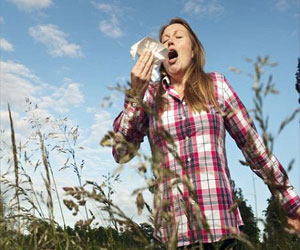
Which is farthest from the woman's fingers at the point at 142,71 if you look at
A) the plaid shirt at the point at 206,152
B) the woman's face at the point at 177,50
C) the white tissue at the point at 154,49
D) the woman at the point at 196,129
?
the woman's face at the point at 177,50

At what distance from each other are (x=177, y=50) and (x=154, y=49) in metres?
0.22

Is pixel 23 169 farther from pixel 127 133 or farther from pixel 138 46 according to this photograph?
pixel 138 46

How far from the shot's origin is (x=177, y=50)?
12.5 ft

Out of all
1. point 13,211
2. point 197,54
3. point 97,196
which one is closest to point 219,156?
point 197,54

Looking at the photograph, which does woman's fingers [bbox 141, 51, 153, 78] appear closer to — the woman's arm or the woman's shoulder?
the woman's arm

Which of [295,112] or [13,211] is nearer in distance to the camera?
[295,112]

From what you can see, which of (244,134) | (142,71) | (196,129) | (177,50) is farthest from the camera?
(177,50)

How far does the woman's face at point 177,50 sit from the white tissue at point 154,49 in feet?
0.27

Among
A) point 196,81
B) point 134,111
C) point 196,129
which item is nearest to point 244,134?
point 196,129

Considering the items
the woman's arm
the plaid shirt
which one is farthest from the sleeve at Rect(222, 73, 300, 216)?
the woman's arm

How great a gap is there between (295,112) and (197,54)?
292 centimetres

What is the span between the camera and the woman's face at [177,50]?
146 inches

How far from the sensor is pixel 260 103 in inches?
46.0

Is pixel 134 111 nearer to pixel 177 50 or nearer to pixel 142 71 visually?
pixel 142 71
